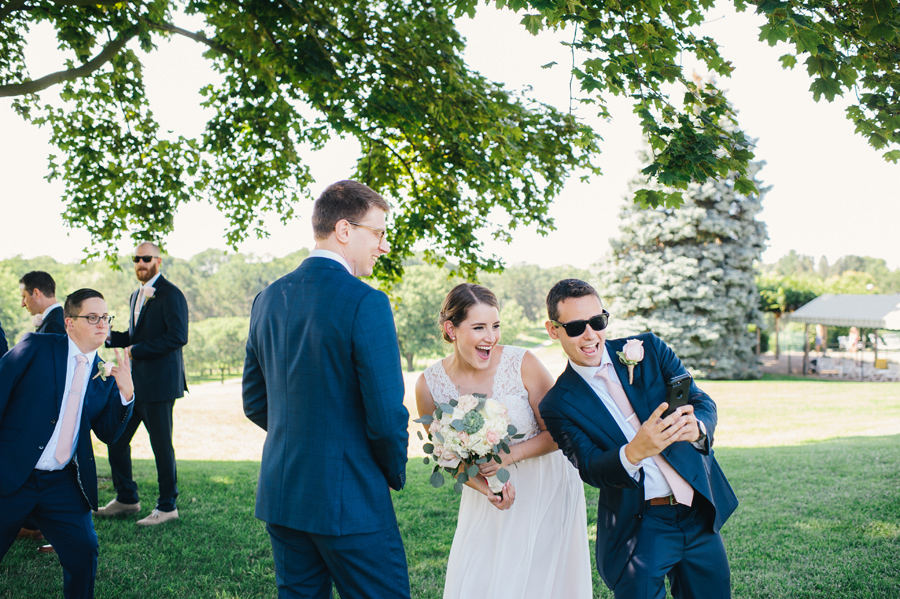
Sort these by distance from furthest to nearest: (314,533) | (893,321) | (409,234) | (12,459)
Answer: (893,321) < (409,234) < (12,459) < (314,533)

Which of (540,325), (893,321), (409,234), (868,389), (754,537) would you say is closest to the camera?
(754,537)

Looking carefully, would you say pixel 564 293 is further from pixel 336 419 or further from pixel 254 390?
pixel 254 390

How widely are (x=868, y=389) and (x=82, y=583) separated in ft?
94.3

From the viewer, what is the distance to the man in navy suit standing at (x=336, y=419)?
2.53 meters

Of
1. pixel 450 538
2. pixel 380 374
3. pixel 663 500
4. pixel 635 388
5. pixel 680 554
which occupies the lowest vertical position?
pixel 450 538

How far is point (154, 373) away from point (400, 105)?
415 centimetres

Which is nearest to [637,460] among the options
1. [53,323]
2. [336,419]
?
[336,419]

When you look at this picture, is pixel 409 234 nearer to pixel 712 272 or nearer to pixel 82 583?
pixel 82 583

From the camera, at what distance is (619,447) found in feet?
9.48

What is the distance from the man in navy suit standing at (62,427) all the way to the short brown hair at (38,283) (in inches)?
98.7

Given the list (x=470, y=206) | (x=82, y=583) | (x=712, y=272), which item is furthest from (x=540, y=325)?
(x=82, y=583)

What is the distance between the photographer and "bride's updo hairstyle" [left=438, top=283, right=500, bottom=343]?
12.5 feet

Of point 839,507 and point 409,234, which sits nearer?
point 839,507

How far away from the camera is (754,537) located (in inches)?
231
